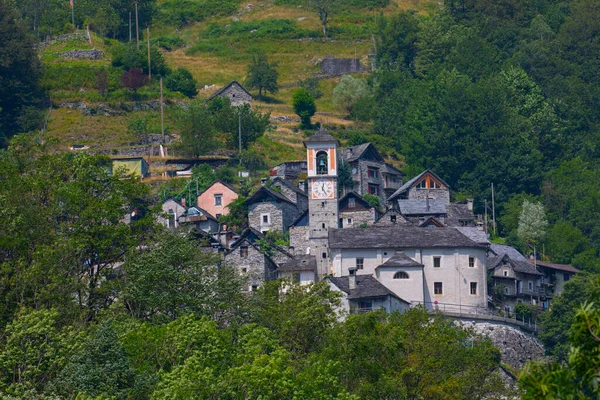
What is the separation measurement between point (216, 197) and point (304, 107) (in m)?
29.9

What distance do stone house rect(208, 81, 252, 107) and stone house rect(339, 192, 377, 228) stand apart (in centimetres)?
3348

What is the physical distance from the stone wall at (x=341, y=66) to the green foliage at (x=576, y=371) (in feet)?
390

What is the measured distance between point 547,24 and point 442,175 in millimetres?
42215

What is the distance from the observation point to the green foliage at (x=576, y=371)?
22891 mm

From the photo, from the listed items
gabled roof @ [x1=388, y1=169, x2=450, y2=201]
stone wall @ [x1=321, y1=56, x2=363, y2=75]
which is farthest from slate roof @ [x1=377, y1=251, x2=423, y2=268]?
stone wall @ [x1=321, y1=56, x2=363, y2=75]

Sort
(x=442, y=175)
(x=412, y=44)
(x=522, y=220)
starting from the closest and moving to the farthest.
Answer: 1. (x=522, y=220)
2. (x=442, y=175)
3. (x=412, y=44)

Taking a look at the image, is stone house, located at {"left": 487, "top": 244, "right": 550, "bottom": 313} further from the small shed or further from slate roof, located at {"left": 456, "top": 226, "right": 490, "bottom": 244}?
the small shed

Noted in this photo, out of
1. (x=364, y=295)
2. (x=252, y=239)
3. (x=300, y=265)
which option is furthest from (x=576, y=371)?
(x=252, y=239)

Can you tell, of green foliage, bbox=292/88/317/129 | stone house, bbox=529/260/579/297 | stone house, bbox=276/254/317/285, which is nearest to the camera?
stone house, bbox=276/254/317/285

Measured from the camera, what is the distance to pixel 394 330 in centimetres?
5734

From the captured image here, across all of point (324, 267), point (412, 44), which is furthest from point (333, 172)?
point (412, 44)

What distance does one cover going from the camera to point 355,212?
284 ft

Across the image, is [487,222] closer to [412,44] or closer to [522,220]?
[522,220]

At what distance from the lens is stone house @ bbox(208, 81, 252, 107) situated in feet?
388
